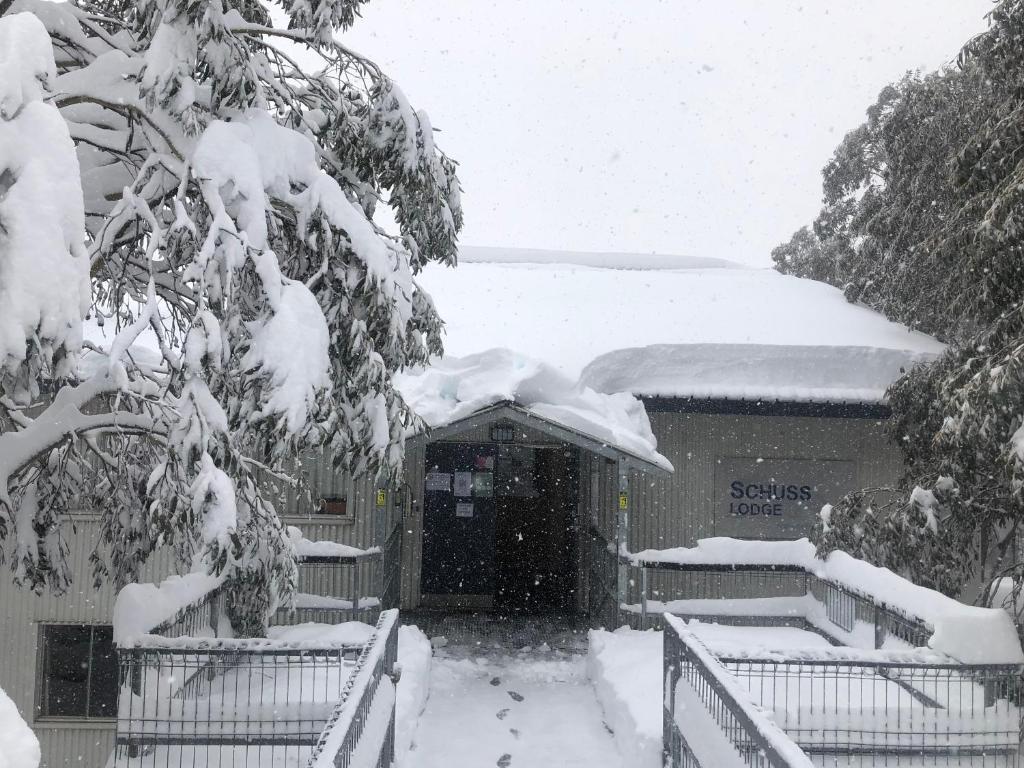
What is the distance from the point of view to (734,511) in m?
13.4

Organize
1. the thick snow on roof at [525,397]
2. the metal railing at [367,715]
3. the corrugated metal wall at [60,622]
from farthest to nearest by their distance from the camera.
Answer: the corrugated metal wall at [60,622] → the thick snow on roof at [525,397] → the metal railing at [367,715]

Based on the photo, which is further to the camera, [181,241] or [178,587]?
[178,587]

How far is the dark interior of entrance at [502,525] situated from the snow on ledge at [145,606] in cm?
710

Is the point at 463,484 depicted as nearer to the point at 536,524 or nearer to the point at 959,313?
the point at 536,524

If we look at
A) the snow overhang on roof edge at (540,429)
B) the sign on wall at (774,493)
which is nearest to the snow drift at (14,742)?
the snow overhang on roof edge at (540,429)

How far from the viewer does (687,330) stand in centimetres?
1532

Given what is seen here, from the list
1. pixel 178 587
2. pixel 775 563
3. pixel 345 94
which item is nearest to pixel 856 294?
pixel 775 563

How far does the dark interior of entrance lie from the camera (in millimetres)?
14453

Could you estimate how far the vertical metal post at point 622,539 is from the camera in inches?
440

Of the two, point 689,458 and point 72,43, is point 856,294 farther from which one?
point 72,43

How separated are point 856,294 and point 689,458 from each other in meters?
9.17

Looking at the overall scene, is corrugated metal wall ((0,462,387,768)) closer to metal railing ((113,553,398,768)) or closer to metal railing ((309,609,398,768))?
metal railing ((309,609,398,768))

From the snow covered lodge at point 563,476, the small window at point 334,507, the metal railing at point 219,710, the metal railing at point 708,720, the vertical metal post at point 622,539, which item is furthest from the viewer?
the small window at point 334,507

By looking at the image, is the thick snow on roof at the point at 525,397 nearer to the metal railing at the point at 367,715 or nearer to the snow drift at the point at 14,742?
the metal railing at the point at 367,715
